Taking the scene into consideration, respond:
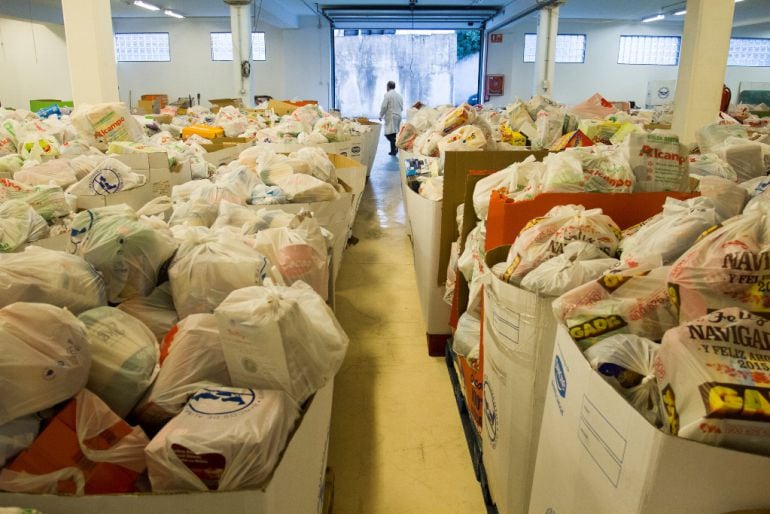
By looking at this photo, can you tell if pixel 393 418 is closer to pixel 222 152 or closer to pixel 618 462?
pixel 618 462

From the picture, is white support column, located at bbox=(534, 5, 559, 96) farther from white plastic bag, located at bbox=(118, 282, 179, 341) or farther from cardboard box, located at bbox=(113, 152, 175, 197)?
white plastic bag, located at bbox=(118, 282, 179, 341)

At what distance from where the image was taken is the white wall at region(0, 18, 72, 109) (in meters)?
13.7

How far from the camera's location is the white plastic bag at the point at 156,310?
135 cm

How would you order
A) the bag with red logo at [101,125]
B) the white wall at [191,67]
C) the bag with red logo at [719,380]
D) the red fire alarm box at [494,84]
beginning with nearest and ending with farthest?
the bag with red logo at [719,380]
the bag with red logo at [101,125]
the white wall at [191,67]
the red fire alarm box at [494,84]

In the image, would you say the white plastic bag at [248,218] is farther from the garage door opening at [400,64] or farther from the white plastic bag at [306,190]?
the garage door opening at [400,64]

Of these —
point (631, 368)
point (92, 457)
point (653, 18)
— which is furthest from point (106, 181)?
point (653, 18)

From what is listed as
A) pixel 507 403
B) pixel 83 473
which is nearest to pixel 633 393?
pixel 507 403

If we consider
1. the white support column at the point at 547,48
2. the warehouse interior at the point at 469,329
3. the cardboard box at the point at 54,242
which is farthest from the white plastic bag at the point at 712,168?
the white support column at the point at 547,48

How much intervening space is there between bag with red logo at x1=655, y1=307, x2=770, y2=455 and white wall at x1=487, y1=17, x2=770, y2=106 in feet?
53.1

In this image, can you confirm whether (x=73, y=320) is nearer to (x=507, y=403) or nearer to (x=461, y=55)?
(x=507, y=403)

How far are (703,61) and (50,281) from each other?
5.39 m

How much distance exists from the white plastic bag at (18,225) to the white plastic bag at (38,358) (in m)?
1.10

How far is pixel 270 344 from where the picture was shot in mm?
1021

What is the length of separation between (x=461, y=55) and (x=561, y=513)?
16.5m
